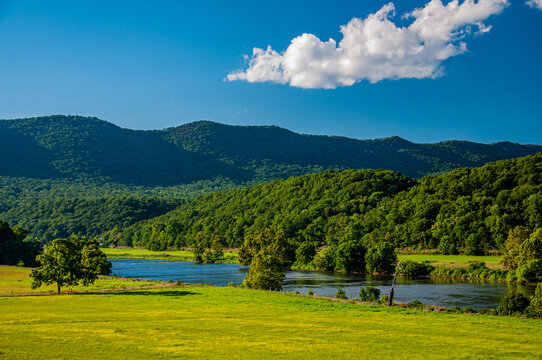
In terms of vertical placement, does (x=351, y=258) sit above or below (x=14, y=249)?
below

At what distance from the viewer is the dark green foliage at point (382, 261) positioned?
4107 inches

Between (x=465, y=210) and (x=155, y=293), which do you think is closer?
(x=155, y=293)

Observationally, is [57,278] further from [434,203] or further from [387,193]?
[387,193]

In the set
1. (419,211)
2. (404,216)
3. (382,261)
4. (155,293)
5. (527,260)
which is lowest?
(155,293)

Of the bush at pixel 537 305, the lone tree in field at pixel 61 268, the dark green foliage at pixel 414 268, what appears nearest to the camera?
the bush at pixel 537 305

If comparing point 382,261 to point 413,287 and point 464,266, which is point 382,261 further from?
point 413,287

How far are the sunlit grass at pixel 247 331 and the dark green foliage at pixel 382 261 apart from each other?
53988 millimetres

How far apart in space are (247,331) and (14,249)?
94.8 m

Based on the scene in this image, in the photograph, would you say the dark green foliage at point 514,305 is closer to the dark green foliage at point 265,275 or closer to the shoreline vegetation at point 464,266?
the shoreline vegetation at point 464,266

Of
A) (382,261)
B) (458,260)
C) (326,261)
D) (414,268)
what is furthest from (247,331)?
(326,261)

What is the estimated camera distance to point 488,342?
102 feet

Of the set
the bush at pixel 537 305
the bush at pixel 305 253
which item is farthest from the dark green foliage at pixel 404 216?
the bush at pixel 537 305

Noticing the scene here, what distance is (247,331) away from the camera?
34219 millimetres

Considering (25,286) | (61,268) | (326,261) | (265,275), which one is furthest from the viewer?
(326,261)
